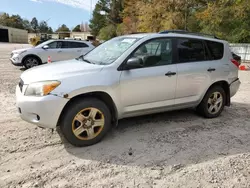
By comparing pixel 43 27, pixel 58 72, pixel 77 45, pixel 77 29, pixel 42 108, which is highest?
pixel 43 27

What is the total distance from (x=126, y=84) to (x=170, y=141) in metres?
1.17

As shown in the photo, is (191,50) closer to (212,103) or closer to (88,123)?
(212,103)

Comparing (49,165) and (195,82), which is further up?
(195,82)

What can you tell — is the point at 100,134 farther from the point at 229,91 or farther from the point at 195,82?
the point at 229,91

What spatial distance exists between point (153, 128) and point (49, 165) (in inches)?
77.0

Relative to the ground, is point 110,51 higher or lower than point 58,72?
higher

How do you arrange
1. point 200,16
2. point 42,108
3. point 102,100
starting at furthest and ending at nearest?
point 200,16
point 102,100
point 42,108

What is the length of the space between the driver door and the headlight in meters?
1.02

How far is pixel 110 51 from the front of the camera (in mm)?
4012

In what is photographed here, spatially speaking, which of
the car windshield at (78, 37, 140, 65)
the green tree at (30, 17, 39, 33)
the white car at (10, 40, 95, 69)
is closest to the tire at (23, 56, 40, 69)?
the white car at (10, 40, 95, 69)

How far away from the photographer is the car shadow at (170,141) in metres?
3.18

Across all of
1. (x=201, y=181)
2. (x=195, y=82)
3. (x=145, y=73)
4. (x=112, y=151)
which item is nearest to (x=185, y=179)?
(x=201, y=181)

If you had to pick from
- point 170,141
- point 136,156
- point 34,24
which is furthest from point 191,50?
point 34,24

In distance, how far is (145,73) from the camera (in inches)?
146
